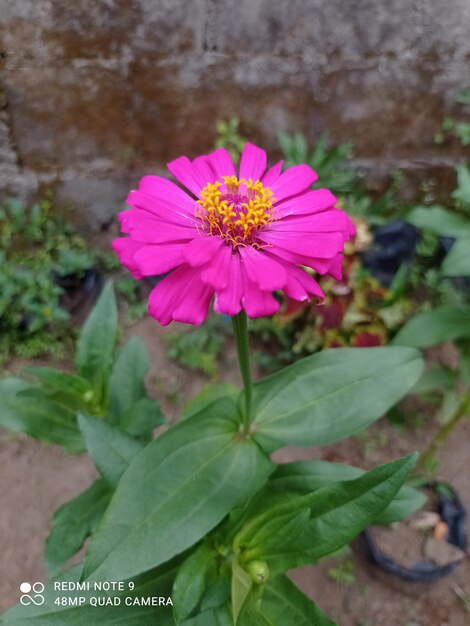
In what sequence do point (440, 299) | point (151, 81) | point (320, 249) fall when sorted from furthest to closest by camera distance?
point (440, 299), point (151, 81), point (320, 249)

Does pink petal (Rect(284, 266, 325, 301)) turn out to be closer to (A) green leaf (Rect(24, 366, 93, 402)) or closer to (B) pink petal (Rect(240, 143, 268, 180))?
(B) pink petal (Rect(240, 143, 268, 180))

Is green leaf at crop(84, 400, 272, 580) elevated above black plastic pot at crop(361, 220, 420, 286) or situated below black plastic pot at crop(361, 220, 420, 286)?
above

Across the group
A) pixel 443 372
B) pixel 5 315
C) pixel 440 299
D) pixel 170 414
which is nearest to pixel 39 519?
pixel 170 414

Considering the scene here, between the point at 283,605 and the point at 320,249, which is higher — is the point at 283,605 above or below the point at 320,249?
below

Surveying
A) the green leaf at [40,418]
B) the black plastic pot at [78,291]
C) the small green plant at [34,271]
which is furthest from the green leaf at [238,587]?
the black plastic pot at [78,291]

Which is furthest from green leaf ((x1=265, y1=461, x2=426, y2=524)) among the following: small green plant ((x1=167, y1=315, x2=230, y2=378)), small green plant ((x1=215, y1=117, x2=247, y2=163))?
small green plant ((x1=215, y1=117, x2=247, y2=163))

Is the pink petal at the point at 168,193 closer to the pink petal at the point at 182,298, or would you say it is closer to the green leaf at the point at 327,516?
the pink petal at the point at 182,298

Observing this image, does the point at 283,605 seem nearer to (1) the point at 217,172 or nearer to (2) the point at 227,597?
(2) the point at 227,597
